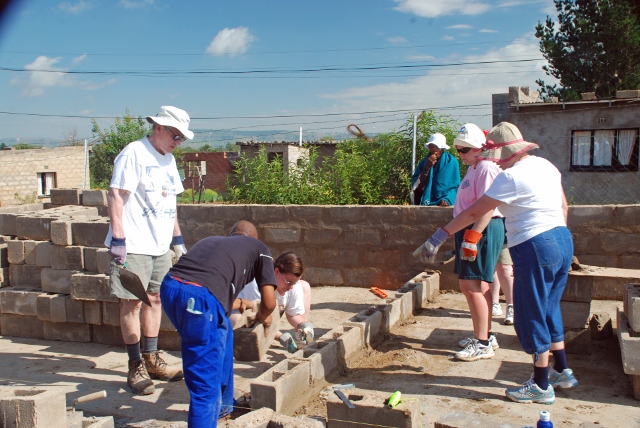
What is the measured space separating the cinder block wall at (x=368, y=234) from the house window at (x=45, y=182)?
73.9 feet

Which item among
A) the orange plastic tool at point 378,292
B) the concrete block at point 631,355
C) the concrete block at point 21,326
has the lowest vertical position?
the concrete block at point 21,326

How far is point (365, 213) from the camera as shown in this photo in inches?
282

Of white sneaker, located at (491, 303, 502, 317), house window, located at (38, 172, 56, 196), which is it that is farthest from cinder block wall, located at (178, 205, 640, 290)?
house window, located at (38, 172, 56, 196)

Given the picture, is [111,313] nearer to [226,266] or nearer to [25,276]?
[25,276]

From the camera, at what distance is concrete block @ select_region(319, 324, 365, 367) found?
447 centimetres

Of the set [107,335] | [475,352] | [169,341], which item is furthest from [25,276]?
[475,352]

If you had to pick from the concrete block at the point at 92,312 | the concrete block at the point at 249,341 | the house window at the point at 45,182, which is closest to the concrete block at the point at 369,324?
the concrete block at the point at 249,341

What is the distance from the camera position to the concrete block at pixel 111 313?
5.61 meters

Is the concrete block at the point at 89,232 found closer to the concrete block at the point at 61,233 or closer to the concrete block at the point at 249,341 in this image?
the concrete block at the point at 61,233

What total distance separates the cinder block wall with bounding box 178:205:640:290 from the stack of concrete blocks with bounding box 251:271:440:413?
3.20 ft

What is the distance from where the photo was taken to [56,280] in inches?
235

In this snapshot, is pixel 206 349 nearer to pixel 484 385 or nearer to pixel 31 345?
pixel 484 385

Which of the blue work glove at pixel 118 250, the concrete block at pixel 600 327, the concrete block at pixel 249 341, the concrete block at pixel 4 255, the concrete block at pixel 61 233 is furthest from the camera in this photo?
the concrete block at pixel 4 255

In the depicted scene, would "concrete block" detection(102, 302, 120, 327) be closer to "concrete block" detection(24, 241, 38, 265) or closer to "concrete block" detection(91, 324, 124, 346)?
"concrete block" detection(91, 324, 124, 346)
